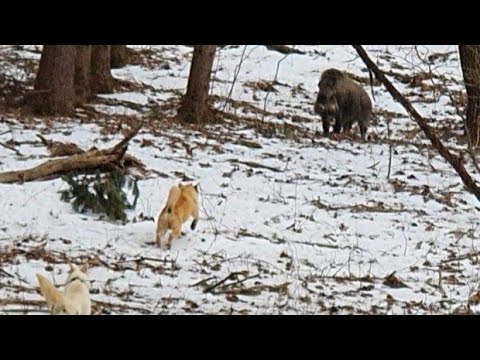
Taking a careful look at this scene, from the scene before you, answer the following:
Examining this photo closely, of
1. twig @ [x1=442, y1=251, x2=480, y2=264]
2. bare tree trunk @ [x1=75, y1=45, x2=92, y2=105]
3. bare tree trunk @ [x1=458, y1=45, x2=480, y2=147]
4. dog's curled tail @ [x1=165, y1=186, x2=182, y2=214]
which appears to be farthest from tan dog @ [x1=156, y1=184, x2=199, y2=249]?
bare tree trunk @ [x1=75, y1=45, x2=92, y2=105]

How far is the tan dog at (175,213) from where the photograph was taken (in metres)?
7.99

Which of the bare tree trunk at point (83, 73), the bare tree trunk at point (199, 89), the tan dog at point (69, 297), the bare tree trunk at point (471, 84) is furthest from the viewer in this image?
the bare tree trunk at point (83, 73)

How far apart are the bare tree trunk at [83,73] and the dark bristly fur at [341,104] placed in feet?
12.5

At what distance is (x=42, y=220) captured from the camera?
8.48 metres

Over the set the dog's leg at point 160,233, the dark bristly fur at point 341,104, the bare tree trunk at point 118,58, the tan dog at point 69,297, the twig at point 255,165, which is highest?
the bare tree trunk at point 118,58

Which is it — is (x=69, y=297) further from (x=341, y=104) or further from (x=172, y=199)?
(x=341, y=104)

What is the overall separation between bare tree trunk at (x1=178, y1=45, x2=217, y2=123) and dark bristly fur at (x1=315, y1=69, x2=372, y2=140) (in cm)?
205

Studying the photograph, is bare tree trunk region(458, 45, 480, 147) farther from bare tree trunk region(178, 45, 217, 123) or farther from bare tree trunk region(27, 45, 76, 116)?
bare tree trunk region(27, 45, 76, 116)

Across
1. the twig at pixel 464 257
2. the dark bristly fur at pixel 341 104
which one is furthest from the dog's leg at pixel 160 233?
the dark bristly fur at pixel 341 104

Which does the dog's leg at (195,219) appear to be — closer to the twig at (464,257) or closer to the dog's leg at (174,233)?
the dog's leg at (174,233)

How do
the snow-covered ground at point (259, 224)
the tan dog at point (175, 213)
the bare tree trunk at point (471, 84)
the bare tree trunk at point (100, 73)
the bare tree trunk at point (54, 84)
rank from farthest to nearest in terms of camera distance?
the bare tree trunk at point (100, 73), the bare tree trunk at point (54, 84), the bare tree trunk at point (471, 84), the tan dog at point (175, 213), the snow-covered ground at point (259, 224)

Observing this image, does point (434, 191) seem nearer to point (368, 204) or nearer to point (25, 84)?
point (368, 204)

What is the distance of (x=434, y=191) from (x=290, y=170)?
6.00ft
